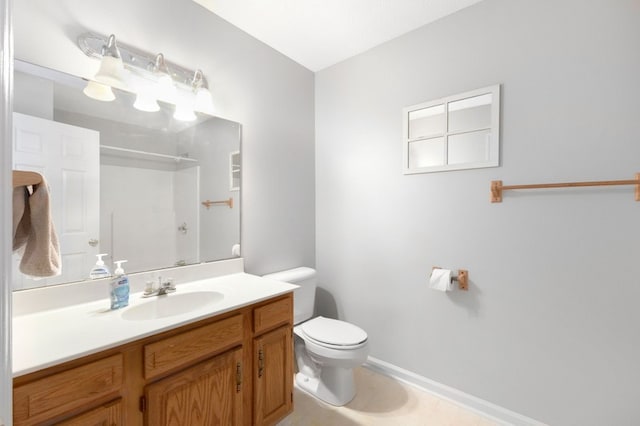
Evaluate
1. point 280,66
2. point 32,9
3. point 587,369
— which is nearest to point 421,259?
point 587,369

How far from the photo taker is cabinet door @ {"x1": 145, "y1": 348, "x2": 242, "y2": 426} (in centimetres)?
104

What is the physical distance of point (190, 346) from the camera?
112 cm

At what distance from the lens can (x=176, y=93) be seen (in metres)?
1.60

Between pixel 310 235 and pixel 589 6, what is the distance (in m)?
2.20

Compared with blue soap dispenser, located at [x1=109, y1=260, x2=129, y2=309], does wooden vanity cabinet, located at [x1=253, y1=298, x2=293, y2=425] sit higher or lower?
lower

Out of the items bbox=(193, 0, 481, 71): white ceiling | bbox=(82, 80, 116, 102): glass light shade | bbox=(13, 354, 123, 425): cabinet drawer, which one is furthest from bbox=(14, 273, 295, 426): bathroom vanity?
bbox=(193, 0, 481, 71): white ceiling

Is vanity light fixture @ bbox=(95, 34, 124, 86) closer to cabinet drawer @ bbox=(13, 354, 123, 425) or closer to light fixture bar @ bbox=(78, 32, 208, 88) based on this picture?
light fixture bar @ bbox=(78, 32, 208, 88)

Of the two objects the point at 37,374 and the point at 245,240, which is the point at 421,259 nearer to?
the point at 245,240

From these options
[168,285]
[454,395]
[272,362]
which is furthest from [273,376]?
[454,395]

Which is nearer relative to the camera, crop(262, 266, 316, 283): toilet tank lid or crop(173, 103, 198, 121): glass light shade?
Result: crop(173, 103, 198, 121): glass light shade

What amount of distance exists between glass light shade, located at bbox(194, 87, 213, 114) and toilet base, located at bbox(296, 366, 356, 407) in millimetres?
1825

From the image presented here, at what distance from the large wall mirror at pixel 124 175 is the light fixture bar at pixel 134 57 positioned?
0.53 feet

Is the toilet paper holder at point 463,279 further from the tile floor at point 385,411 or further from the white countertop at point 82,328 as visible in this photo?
the white countertop at point 82,328

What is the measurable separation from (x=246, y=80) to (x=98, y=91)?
91cm
